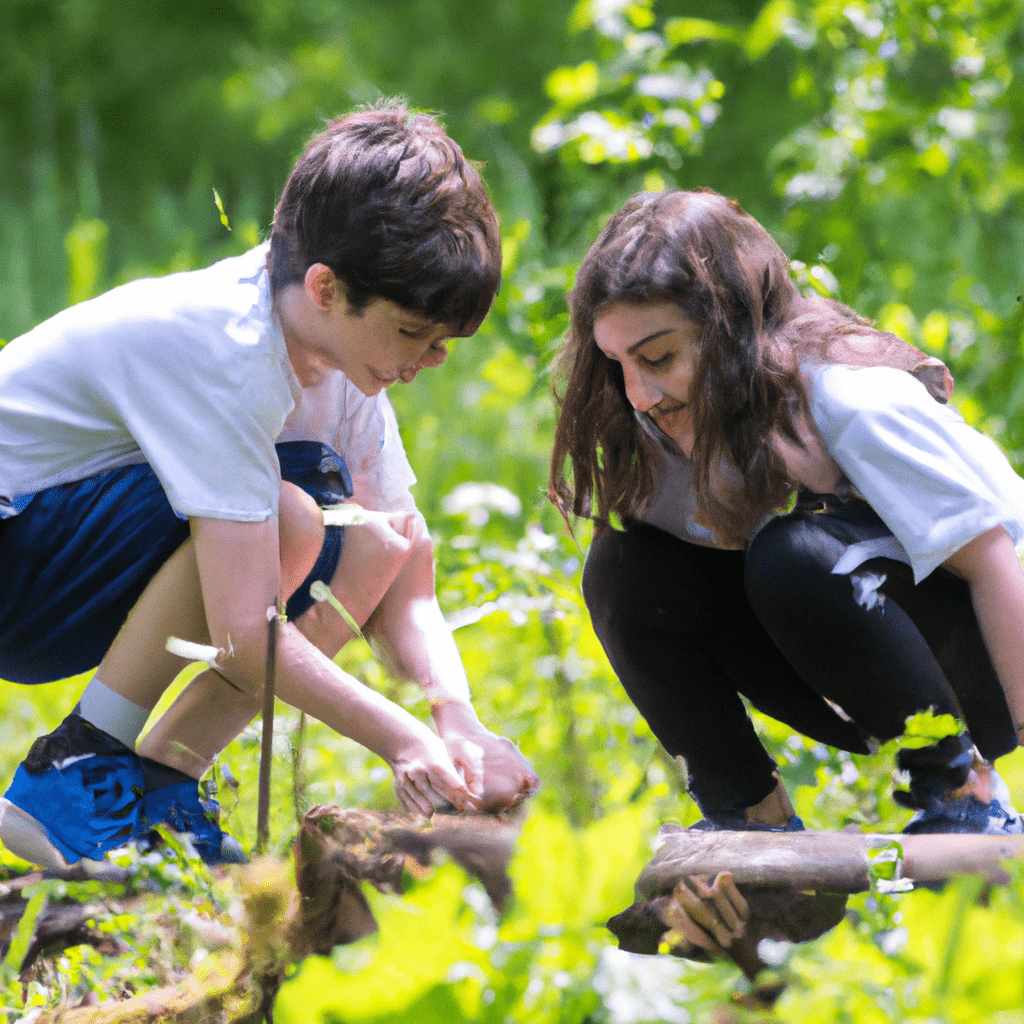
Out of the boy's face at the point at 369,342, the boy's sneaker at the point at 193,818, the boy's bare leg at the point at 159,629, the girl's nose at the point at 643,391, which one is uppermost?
the boy's face at the point at 369,342

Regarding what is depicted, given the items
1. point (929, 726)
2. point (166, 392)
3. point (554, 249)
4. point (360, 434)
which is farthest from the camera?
point (554, 249)

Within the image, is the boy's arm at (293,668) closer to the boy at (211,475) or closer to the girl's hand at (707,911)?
the boy at (211,475)

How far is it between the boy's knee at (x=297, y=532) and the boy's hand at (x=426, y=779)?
27cm

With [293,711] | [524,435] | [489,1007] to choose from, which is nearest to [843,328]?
[293,711]

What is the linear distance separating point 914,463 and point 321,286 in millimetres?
644

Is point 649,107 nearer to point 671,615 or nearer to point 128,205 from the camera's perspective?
point 671,615

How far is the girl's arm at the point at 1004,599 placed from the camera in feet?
3.73

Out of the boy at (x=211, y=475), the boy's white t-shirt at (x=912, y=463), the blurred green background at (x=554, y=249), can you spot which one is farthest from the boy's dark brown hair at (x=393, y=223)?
the boy's white t-shirt at (x=912, y=463)

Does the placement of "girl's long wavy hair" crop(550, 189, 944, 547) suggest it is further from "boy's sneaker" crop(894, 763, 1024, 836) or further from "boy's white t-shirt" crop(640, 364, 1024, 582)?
"boy's sneaker" crop(894, 763, 1024, 836)

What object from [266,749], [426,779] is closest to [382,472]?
[426,779]

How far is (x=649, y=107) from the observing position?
2.19m

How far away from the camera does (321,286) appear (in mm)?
1225

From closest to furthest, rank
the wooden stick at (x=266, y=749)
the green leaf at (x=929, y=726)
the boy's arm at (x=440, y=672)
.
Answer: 1. the wooden stick at (x=266, y=749)
2. the green leaf at (x=929, y=726)
3. the boy's arm at (x=440, y=672)

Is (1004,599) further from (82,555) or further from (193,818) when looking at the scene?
(82,555)
